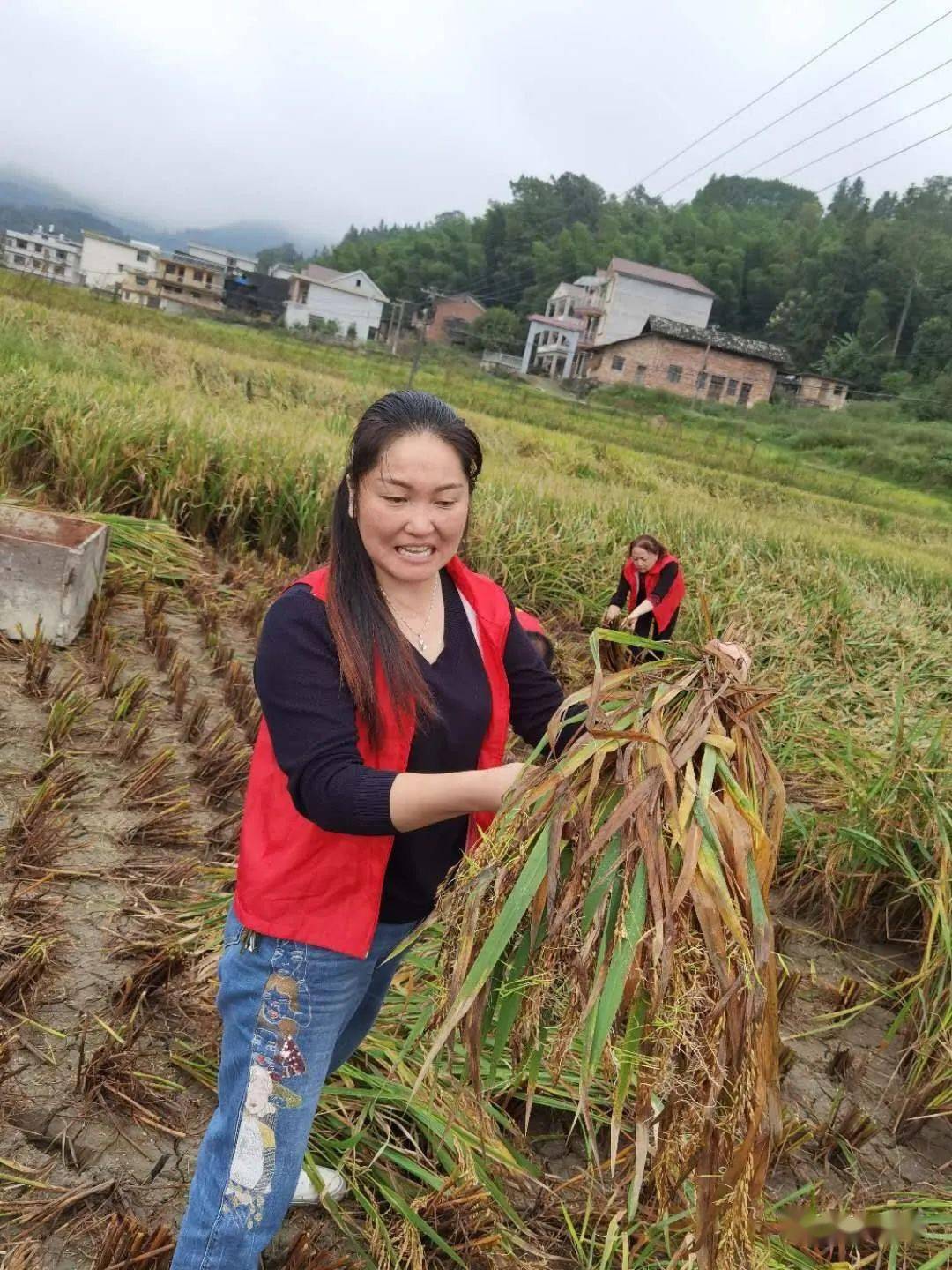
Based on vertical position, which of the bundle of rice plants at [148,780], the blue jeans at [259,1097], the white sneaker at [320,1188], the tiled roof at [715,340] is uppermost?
the tiled roof at [715,340]

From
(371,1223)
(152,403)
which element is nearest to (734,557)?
(152,403)

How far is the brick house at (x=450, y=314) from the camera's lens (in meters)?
60.5

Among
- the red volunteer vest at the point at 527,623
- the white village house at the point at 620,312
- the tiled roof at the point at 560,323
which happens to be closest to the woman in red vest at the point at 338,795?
the red volunteer vest at the point at 527,623

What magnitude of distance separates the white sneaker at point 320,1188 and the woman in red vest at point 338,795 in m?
0.41

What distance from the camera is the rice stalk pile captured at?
3.51 ft

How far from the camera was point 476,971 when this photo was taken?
110 centimetres

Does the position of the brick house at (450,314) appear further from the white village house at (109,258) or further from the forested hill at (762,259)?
the white village house at (109,258)

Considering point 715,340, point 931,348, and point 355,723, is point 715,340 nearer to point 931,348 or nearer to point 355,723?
point 931,348

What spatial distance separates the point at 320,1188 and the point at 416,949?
2.09 feet

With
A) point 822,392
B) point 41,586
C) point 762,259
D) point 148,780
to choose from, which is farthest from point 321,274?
point 148,780

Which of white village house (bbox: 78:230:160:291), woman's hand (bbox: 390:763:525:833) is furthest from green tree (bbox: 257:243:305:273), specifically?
woman's hand (bbox: 390:763:525:833)

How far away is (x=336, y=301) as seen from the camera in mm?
57500

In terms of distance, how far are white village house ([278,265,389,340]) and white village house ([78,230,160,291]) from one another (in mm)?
11781

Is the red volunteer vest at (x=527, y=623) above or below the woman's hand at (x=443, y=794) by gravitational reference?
above
